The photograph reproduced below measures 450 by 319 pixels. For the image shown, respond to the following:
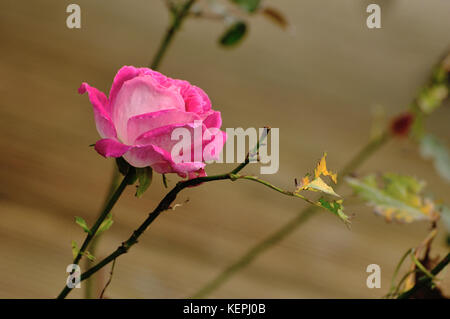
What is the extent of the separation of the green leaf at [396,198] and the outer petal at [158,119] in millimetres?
143

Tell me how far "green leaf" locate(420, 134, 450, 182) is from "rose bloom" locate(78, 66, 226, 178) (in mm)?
254

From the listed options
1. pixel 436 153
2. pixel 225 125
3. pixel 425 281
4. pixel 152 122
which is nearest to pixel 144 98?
pixel 152 122

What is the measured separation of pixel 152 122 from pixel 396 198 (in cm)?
17

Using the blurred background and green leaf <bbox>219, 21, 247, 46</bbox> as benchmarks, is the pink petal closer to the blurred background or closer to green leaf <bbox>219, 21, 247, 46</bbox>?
green leaf <bbox>219, 21, 247, 46</bbox>

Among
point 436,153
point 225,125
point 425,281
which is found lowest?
point 425,281

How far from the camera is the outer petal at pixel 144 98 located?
15 cm

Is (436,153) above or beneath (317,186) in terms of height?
above

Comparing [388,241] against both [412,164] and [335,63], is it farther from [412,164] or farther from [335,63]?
[335,63]

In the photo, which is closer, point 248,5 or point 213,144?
point 213,144

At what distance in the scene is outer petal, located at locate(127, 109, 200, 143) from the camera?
0.49 feet

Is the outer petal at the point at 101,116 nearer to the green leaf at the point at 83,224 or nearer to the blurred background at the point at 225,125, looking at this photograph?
the green leaf at the point at 83,224

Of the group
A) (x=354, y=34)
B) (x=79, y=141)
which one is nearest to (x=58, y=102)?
(x=79, y=141)

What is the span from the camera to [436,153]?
367 millimetres

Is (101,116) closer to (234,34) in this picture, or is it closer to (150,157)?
(150,157)
